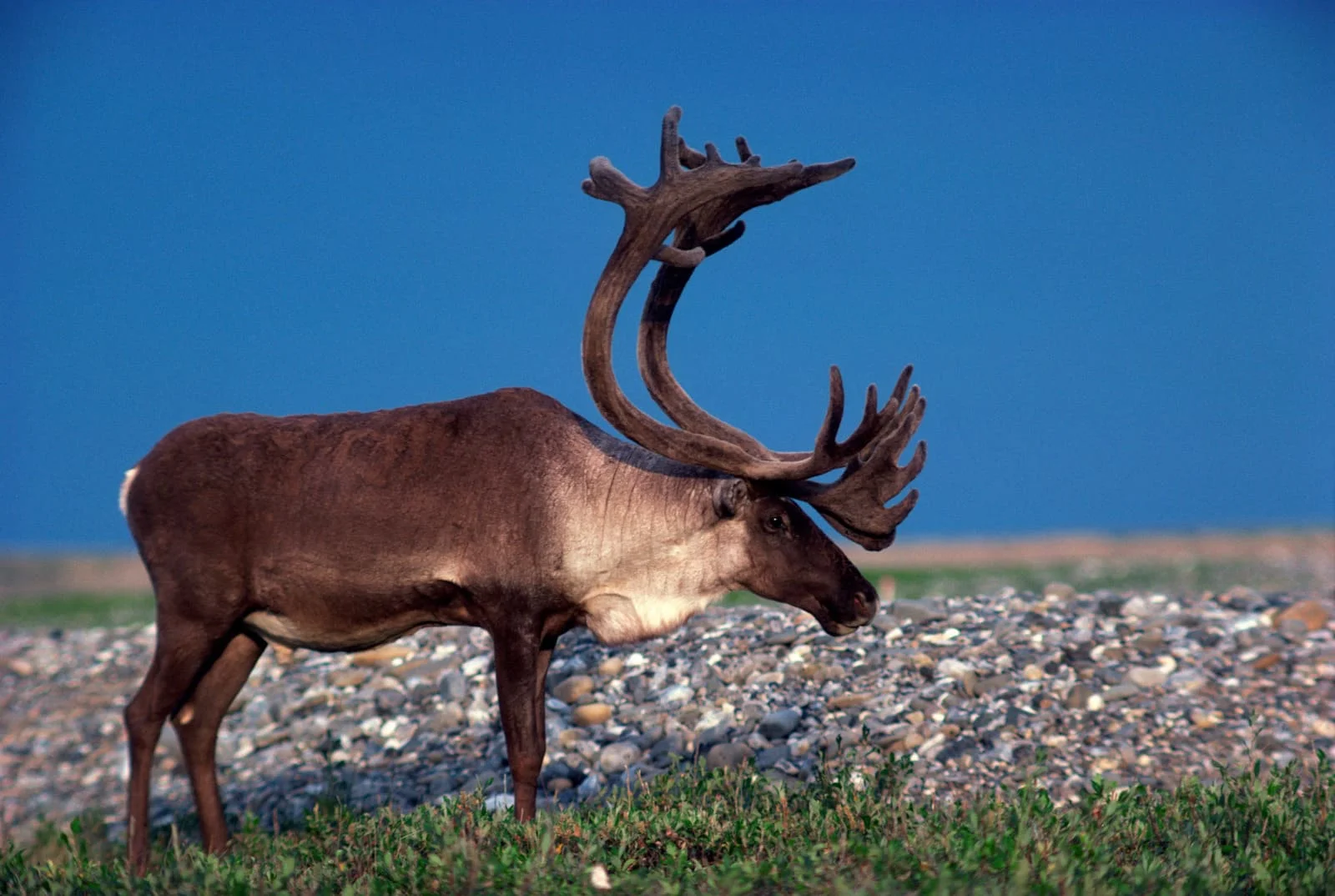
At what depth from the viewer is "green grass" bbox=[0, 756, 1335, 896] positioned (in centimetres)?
487

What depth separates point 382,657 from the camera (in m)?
12.1

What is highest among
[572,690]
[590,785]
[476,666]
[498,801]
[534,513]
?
[534,513]

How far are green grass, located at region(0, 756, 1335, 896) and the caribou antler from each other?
5.00 ft

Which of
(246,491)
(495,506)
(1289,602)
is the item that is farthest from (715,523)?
(1289,602)

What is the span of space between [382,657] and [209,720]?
4.04 m

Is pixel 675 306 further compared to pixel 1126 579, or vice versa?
pixel 1126 579

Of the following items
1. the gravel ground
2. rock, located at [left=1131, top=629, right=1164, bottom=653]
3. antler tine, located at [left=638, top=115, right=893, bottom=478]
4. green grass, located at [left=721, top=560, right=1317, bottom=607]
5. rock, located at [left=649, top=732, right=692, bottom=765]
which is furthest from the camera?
green grass, located at [left=721, top=560, right=1317, bottom=607]

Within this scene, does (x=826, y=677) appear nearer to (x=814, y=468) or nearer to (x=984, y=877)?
(x=814, y=468)

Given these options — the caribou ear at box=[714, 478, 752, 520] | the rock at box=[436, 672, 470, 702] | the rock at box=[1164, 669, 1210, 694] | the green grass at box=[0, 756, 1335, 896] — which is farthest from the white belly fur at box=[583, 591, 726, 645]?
the rock at box=[1164, 669, 1210, 694]

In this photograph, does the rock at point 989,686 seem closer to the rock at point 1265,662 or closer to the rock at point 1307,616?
the rock at point 1265,662

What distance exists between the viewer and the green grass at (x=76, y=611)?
2230cm

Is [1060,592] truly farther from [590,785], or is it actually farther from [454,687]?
[454,687]

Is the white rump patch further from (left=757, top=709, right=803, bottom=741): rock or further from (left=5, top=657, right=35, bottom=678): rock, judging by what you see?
(left=5, top=657, right=35, bottom=678): rock

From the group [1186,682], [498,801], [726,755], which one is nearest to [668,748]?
[726,755]
